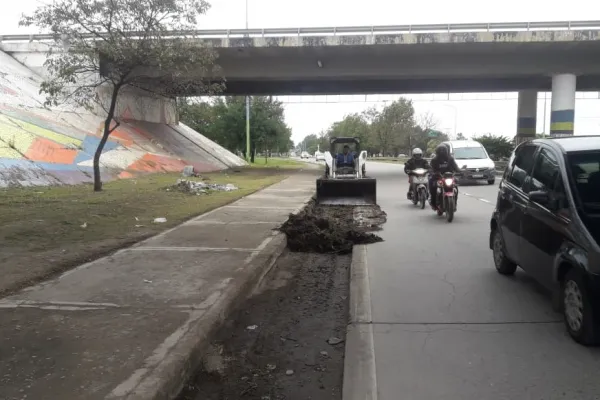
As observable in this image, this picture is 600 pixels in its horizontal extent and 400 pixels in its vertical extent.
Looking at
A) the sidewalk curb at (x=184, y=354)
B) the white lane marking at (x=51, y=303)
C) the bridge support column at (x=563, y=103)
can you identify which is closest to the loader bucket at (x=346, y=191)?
the sidewalk curb at (x=184, y=354)

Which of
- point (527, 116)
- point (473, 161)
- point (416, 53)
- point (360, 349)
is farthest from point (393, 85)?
point (360, 349)

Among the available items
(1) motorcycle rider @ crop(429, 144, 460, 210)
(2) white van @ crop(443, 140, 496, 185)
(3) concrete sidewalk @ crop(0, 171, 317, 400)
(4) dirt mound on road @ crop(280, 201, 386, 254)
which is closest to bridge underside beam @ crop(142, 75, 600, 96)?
(2) white van @ crop(443, 140, 496, 185)

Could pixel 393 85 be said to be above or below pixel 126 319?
above

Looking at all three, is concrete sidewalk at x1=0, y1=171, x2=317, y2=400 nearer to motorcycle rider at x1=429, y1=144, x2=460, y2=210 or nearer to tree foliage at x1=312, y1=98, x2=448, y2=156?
motorcycle rider at x1=429, y1=144, x2=460, y2=210

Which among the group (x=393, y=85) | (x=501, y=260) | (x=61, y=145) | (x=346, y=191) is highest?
(x=393, y=85)

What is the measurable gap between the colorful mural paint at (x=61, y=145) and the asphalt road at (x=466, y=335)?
14071mm

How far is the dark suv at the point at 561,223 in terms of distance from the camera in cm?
423

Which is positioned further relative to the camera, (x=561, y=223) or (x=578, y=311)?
(x=561, y=223)

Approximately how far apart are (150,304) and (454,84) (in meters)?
35.2

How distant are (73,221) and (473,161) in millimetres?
17979

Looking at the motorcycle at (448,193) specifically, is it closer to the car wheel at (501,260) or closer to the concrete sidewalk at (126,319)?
the car wheel at (501,260)

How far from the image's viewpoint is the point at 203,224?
10.4 meters

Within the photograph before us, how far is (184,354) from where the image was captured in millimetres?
3928

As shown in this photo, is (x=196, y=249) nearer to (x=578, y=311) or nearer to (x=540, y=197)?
(x=540, y=197)
